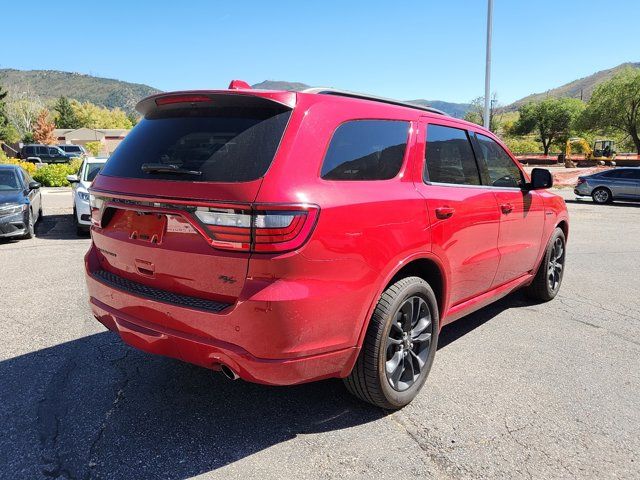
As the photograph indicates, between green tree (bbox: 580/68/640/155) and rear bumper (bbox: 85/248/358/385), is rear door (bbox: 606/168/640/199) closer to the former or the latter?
rear bumper (bbox: 85/248/358/385)

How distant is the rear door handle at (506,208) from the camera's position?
4040mm

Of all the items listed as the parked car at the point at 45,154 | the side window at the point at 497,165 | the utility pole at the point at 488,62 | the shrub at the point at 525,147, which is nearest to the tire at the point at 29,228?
the side window at the point at 497,165

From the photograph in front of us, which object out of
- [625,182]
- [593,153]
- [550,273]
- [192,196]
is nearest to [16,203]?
[192,196]

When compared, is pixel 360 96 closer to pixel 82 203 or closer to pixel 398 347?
pixel 398 347

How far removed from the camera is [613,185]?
18484mm

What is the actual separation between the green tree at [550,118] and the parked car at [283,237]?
8139 cm

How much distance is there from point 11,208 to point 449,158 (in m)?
8.35

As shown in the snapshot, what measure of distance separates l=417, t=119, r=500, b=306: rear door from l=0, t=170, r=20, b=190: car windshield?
9070 mm

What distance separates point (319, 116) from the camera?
2596 millimetres

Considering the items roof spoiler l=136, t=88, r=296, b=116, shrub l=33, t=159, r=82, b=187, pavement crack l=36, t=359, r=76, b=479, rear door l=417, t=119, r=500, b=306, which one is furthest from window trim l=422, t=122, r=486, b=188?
shrub l=33, t=159, r=82, b=187

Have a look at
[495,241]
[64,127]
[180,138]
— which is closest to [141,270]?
[180,138]

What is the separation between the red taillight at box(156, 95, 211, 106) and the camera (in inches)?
108

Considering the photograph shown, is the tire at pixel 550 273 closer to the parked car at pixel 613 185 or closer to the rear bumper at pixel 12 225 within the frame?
the rear bumper at pixel 12 225

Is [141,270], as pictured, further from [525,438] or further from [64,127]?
[64,127]
